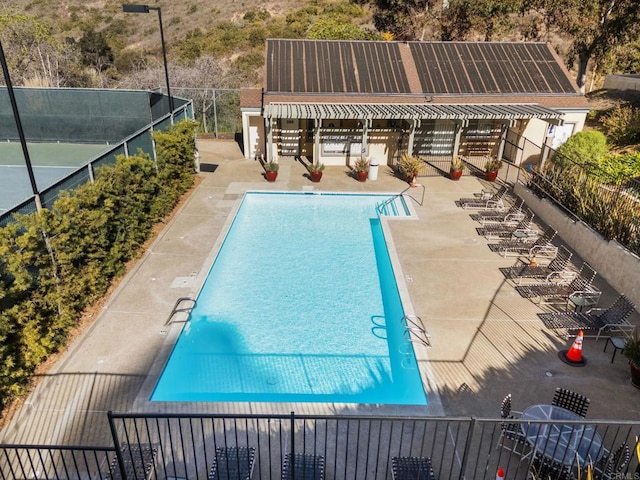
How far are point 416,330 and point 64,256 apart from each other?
7395 mm

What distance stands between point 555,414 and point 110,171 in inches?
417

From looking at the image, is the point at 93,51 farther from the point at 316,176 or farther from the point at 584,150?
the point at 584,150

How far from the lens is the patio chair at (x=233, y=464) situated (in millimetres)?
6035

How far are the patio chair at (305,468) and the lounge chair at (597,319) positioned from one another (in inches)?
242

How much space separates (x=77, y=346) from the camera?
29.8 feet

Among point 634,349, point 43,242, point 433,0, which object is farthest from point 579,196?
point 433,0

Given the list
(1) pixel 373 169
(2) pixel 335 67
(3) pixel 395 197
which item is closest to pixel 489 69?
(2) pixel 335 67

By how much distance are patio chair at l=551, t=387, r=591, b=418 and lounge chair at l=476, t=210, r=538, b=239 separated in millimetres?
7019

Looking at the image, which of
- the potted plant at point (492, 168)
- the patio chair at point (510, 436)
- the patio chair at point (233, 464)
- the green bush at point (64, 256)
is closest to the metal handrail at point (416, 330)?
the patio chair at point (510, 436)

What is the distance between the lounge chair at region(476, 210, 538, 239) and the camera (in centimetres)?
1361

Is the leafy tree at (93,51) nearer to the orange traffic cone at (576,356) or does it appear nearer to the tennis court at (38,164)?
the tennis court at (38,164)

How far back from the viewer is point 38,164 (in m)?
19.0

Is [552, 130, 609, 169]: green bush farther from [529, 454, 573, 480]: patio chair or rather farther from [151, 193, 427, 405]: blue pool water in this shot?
[529, 454, 573, 480]: patio chair

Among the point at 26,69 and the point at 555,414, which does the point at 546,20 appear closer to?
the point at 555,414
